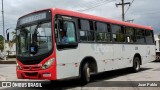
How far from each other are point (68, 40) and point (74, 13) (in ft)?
5.03

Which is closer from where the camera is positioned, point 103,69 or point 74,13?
point 74,13

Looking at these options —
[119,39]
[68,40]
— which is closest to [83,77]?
[68,40]

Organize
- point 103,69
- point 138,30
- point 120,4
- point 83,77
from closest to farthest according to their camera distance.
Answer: point 83,77
point 103,69
point 138,30
point 120,4

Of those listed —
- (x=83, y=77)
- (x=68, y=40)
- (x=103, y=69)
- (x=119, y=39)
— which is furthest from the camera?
(x=119, y=39)

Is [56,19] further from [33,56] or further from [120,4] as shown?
[120,4]

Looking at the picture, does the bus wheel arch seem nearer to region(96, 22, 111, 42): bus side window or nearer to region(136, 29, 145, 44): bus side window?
region(96, 22, 111, 42): bus side window

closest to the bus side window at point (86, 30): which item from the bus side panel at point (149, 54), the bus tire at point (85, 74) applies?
the bus tire at point (85, 74)

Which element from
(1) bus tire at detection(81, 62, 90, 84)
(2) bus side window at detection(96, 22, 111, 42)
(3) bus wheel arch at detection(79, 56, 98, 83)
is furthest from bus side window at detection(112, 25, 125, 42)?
(1) bus tire at detection(81, 62, 90, 84)

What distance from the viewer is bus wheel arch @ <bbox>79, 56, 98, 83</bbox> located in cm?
1334

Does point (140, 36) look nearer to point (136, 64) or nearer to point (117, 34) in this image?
point (136, 64)

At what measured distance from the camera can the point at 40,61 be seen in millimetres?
11828

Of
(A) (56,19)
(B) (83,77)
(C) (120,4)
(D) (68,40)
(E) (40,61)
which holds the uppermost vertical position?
(C) (120,4)

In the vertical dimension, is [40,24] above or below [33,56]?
above

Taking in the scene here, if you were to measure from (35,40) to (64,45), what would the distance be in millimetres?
1169
